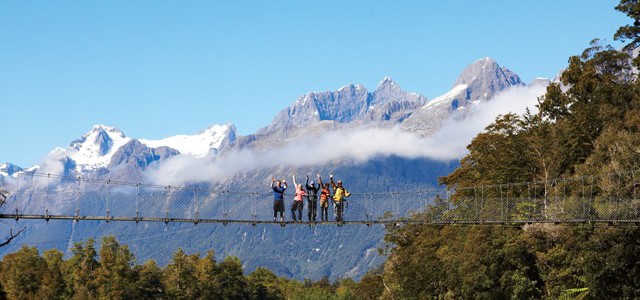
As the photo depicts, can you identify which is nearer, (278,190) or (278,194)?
(278,190)

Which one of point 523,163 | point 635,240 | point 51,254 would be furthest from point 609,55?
point 51,254

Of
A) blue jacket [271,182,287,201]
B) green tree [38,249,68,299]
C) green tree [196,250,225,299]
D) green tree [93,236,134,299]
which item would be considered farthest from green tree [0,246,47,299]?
blue jacket [271,182,287,201]

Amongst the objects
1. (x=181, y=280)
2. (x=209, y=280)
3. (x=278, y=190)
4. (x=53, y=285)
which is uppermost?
(x=278, y=190)

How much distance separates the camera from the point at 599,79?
272 feet

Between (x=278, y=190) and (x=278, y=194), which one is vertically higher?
(x=278, y=190)

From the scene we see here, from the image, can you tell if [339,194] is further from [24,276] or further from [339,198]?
[24,276]

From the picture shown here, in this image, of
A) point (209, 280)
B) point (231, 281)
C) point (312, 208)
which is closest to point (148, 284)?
point (209, 280)

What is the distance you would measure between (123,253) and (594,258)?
73.9 meters

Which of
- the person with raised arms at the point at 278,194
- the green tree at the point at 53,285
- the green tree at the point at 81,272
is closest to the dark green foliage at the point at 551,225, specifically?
the person with raised arms at the point at 278,194

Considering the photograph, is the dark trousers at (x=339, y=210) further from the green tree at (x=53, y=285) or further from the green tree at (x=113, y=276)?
the green tree at (x=53, y=285)

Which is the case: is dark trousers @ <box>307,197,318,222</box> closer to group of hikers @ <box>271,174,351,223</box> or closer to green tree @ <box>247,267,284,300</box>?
group of hikers @ <box>271,174,351,223</box>

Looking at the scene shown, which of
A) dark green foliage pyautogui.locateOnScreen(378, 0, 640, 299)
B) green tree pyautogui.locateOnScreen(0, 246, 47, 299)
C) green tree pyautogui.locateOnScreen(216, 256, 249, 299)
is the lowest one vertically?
green tree pyautogui.locateOnScreen(216, 256, 249, 299)

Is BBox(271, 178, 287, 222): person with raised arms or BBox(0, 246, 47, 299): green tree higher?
BBox(271, 178, 287, 222): person with raised arms

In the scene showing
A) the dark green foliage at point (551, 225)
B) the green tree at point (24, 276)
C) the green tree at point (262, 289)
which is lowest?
the green tree at point (262, 289)
